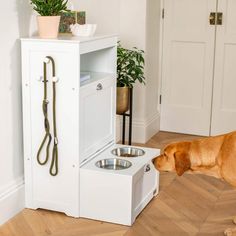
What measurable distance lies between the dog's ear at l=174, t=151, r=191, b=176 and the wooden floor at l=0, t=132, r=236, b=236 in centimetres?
41

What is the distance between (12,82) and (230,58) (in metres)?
2.22

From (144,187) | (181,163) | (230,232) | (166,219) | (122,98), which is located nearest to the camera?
(181,163)

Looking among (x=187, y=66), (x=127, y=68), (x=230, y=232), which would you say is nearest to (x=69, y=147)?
(x=230, y=232)

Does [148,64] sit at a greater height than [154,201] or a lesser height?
greater

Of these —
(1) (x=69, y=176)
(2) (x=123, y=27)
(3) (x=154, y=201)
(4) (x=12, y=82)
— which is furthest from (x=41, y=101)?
(2) (x=123, y=27)

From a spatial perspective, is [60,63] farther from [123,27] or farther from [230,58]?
[230,58]

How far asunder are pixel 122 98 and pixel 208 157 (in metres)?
1.32

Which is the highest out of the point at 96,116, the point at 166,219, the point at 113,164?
the point at 96,116

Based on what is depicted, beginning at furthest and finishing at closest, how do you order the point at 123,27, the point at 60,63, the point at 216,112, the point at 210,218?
1. the point at 216,112
2. the point at 123,27
3. the point at 210,218
4. the point at 60,63

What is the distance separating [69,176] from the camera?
304 centimetres

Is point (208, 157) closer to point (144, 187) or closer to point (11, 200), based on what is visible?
point (144, 187)

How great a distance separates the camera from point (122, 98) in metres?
3.95

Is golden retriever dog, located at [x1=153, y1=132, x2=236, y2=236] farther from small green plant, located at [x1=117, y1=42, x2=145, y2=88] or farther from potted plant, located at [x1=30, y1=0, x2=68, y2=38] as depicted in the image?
small green plant, located at [x1=117, y1=42, x2=145, y2=88]

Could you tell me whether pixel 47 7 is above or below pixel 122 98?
above
